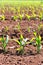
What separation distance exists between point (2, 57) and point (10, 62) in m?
0.32

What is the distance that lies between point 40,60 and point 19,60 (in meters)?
0.36

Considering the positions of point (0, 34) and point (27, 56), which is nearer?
point (27, 56)

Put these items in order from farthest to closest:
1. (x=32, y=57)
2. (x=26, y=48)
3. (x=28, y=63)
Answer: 1. (x=26, y=48)
2. (x=32, y=57)
3. (x=28, y=63)

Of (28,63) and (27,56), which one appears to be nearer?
(28,63)

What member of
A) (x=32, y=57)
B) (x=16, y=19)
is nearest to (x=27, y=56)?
(x=32, y=57)

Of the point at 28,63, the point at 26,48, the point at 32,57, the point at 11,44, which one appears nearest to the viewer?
the point at 28,63

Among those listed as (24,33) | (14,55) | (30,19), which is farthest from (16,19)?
(14,55)

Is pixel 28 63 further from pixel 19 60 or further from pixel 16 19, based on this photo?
pixel 16 19

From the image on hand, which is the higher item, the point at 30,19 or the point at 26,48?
the point at 26,48

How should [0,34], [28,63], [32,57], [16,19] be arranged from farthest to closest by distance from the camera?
[16,19], [0,34], [32,57], [28,63]

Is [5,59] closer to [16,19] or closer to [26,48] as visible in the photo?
[26,48]

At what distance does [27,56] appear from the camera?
14.3ft

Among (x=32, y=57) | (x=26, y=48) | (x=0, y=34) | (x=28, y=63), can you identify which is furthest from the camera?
(x=0, y=34)

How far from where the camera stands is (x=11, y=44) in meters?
5.10
